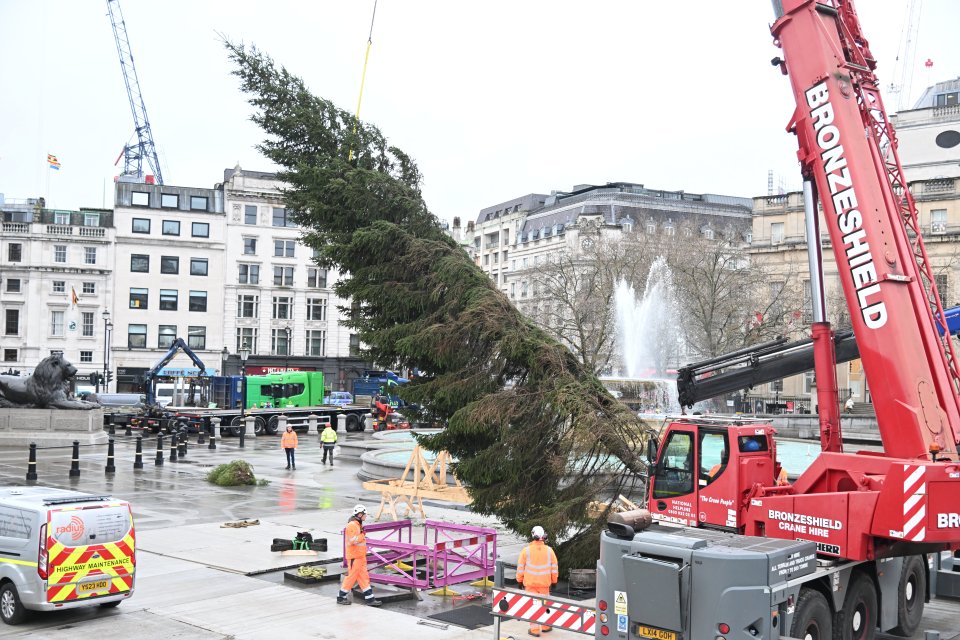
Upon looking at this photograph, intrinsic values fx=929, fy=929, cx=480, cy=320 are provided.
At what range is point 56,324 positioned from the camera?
251ft

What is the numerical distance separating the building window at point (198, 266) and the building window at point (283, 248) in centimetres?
620

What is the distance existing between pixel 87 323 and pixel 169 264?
8.37 m

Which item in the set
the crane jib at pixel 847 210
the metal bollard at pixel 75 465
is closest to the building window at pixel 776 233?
the metal bollard at pixel 75 465

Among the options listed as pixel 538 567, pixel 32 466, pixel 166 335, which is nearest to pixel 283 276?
pixel 166 335

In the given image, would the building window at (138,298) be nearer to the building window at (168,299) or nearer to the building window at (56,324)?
the building window at (168,299)

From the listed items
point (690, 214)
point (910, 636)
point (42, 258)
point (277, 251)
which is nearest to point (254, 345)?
point (277, 251)

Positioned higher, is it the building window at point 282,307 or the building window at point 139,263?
the building window at point 139,263

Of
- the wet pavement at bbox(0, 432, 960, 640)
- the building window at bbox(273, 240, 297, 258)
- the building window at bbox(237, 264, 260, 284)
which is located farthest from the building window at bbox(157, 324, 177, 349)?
the wet pavement at bbox(0, 432, 960, 640)

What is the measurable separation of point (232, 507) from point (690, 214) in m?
71.0

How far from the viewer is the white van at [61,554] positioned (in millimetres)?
13188

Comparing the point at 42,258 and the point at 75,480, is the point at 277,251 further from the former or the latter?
the point at 75,480

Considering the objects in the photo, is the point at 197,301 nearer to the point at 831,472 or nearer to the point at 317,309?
the point at 317,309

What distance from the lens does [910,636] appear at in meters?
13.6

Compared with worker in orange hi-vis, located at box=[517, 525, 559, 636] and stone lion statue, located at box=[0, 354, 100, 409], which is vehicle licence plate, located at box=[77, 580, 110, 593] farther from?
stone lion statue, located at box=[0, 354, 100, 409]
